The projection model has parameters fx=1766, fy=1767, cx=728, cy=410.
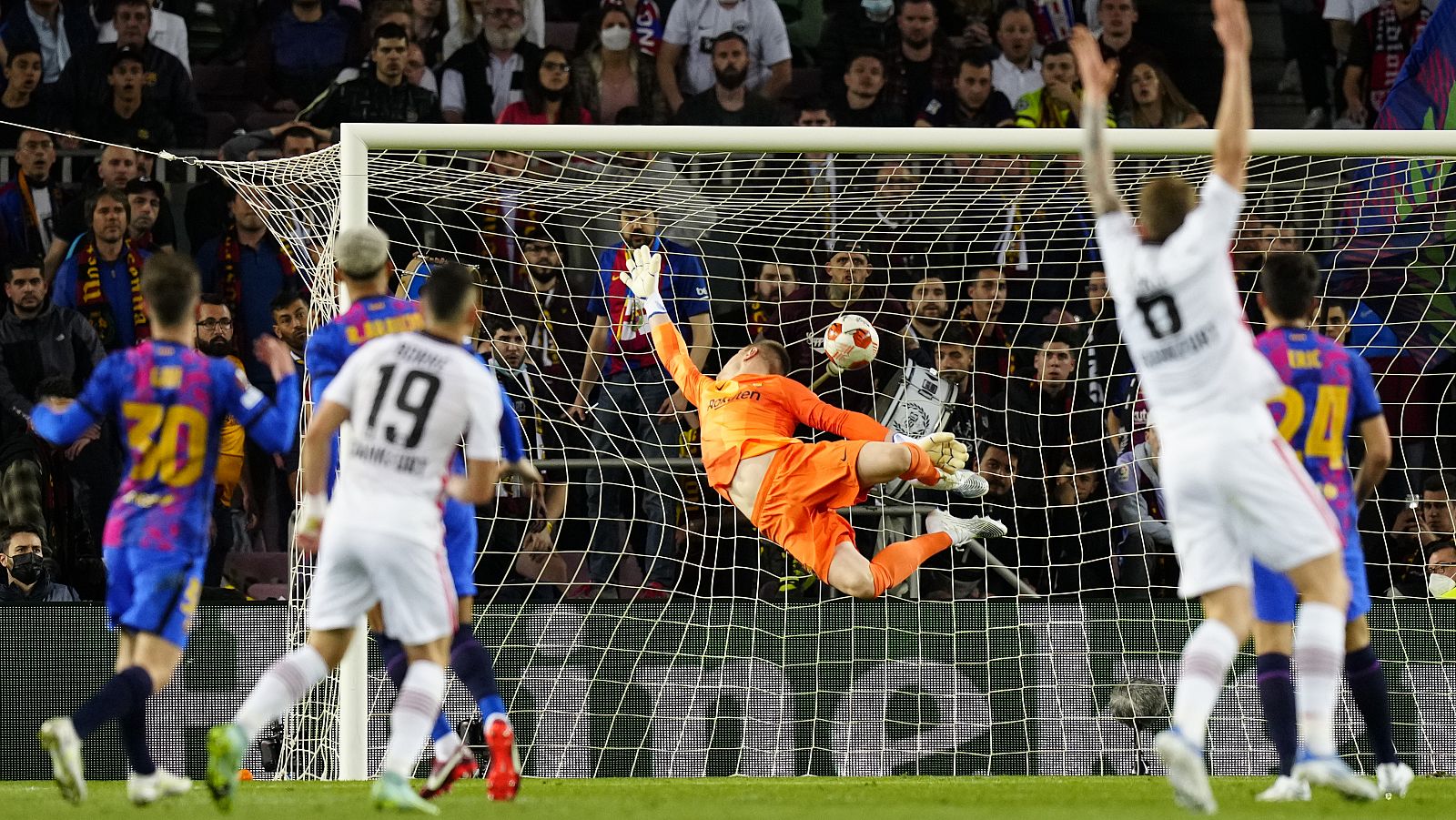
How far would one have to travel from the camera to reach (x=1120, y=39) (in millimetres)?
13266

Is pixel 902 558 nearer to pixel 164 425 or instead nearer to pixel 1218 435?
pixel 1218 435

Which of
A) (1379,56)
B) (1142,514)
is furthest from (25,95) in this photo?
(1379,56)

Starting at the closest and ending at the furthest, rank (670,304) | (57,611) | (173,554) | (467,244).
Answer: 1. (173,554)
2. (57,611)
3. (670,304)
4. (467,244)

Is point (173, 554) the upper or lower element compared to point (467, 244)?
lower

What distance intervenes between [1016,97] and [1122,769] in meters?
5.72

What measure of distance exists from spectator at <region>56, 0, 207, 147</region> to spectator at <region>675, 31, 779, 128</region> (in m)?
3.40

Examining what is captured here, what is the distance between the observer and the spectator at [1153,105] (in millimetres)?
12664

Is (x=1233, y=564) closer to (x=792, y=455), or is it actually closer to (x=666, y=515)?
(x=792, y=455)

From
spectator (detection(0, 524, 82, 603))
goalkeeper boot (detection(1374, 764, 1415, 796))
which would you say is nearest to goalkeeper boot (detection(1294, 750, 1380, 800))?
goalkeeper boot (detection(1374, 764, 1415, 796))

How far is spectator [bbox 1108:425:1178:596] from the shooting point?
32.4ft

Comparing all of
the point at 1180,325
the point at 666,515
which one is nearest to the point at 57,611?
the point at 666,515

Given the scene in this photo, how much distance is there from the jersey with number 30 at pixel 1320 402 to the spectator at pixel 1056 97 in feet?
20.6

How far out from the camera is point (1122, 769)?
8867 mm

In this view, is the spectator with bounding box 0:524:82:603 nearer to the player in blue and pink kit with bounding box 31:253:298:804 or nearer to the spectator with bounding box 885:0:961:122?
the player in blue and pink kit with bounding box 31:253:298:804
